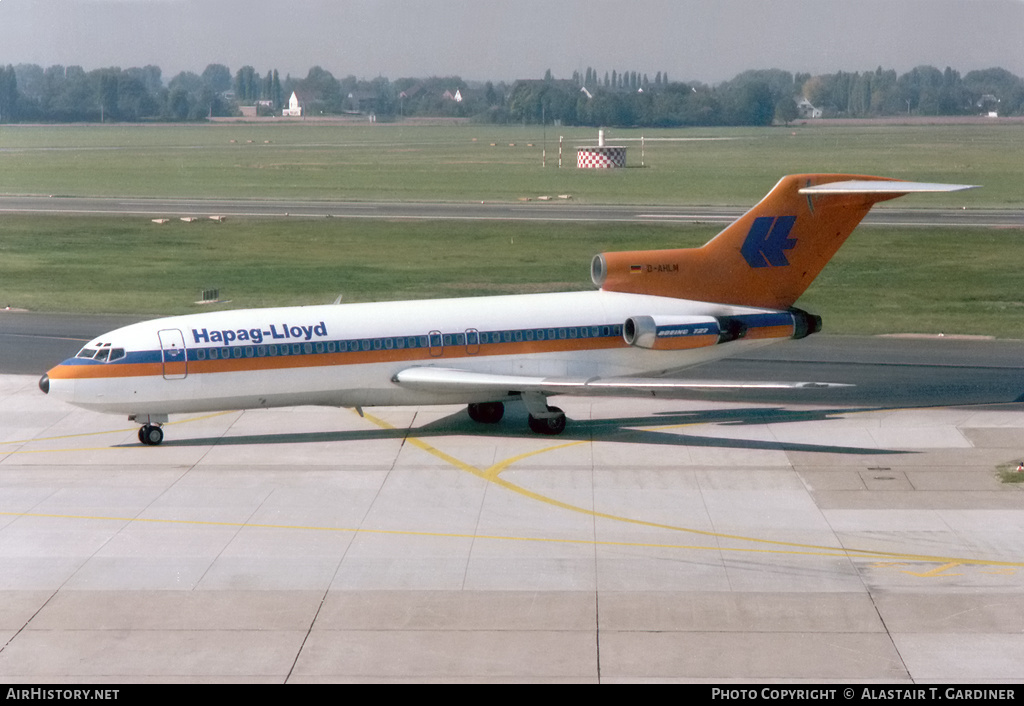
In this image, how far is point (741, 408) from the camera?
116 feet

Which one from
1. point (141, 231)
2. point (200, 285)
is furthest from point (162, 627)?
point (141, 231)

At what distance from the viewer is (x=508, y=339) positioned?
32.2 m

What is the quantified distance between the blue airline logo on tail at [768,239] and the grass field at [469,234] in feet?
44.7

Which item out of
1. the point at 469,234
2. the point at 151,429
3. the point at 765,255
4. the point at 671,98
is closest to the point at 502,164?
the point at 671,98

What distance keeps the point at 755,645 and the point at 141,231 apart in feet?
202

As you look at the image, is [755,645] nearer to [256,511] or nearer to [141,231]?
[256,511]

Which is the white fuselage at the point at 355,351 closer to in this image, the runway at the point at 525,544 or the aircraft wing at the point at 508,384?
the aircraft wing at the point at 508,384

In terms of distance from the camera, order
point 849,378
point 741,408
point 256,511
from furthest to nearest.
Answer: point 849,378 < point 741,408 < point 256,511

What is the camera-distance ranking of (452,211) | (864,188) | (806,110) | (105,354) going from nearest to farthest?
(105,354)
(864,188)
(452,211)
(806,110)

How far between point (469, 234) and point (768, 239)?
38090 mm

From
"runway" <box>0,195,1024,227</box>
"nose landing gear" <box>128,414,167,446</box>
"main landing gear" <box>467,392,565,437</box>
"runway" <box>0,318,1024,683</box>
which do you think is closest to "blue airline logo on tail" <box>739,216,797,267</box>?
"runway" <box>0,318,1024,683</box>

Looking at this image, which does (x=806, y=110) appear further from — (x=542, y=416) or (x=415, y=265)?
(x=542, y=416)

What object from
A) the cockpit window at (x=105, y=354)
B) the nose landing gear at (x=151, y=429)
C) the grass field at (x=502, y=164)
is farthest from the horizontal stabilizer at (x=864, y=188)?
the grass field at (x=502, y=164)

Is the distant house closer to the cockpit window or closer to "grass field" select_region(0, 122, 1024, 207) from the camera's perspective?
"grass field" select_region(0, 122, 1024, 207)
